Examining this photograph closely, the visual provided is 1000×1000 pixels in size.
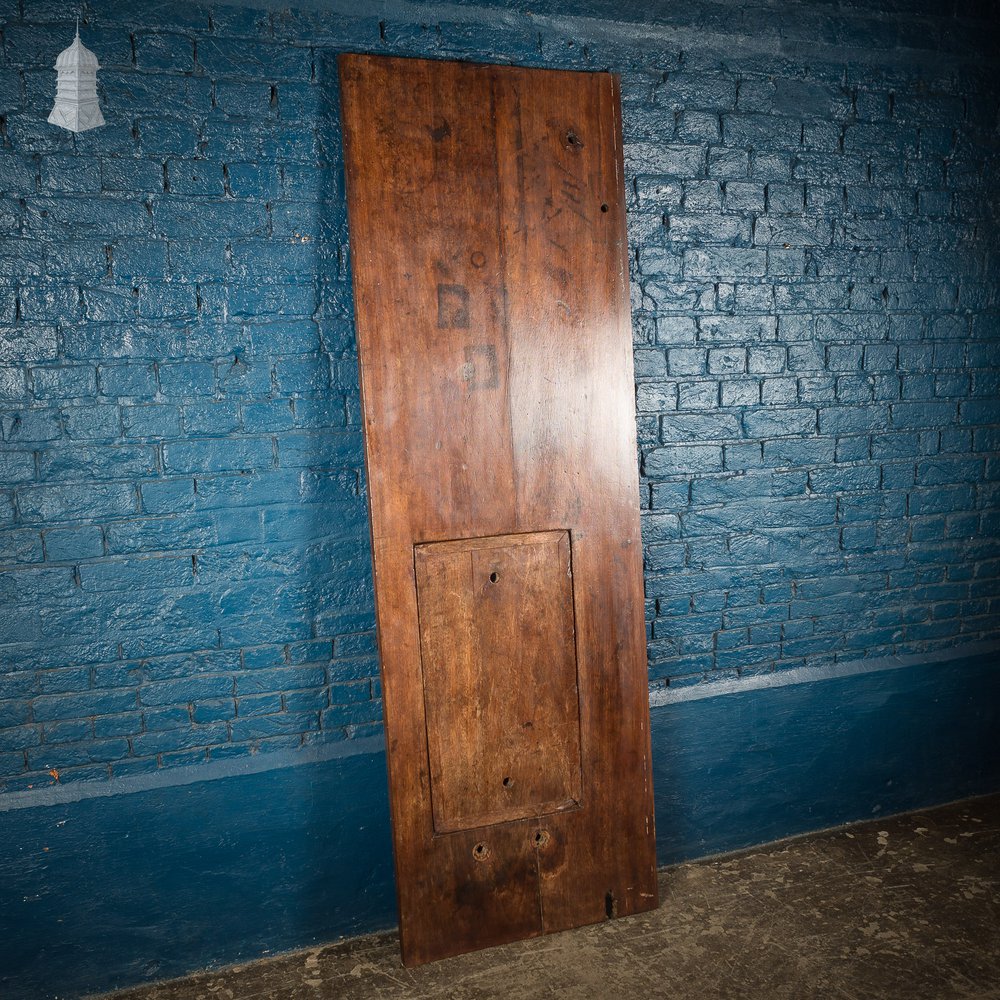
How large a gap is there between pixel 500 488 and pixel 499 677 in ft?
1.79

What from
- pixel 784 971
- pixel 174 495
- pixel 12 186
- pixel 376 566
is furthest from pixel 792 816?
pixel 12 186

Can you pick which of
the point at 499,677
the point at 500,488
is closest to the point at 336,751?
the point at 499,677

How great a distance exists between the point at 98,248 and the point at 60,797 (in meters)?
1.47

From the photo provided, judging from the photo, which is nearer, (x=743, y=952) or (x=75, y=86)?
(x=75, y=86)

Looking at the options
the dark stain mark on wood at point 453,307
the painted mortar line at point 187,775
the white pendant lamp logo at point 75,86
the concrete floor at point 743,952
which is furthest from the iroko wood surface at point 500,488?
the white pendant lamp logo at point 75,86

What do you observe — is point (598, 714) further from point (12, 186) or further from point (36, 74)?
point (36, 74)

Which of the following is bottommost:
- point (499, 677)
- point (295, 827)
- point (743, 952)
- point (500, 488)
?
point (743, 952)

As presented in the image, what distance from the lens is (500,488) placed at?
2.38m

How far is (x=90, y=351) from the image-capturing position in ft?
7.20

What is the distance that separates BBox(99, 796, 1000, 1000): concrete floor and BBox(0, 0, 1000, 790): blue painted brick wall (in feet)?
2.11

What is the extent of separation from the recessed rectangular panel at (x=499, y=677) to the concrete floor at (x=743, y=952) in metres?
0.41

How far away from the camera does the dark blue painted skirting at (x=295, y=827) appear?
224cm

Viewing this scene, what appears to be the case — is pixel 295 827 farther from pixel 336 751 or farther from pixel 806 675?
pixel 806 675

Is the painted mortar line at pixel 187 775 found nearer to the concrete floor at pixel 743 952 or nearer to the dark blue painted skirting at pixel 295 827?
the dark blue painted skirting at pixel 295 827
